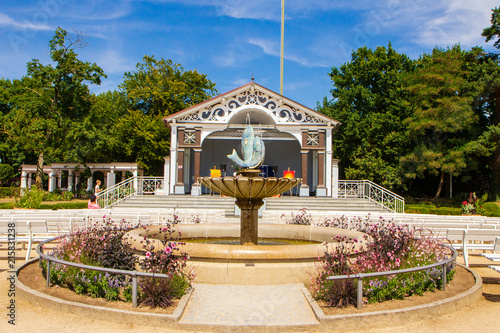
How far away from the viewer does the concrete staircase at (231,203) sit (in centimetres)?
2236

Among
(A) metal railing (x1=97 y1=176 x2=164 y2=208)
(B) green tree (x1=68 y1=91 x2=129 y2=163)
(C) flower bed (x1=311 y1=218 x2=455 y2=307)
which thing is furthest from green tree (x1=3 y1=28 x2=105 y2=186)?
(C) flower bed (x1=311 y1=218 x2=455 y2=307)

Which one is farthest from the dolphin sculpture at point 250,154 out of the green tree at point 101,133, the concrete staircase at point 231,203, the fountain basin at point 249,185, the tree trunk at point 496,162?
the green tree at point 101,133

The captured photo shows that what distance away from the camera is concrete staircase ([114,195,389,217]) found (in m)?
22.4

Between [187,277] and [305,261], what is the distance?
197 cm

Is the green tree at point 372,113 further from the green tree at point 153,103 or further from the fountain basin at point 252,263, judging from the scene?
the fountain basin at point 252,263

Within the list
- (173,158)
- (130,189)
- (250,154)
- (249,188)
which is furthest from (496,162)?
(249,188)

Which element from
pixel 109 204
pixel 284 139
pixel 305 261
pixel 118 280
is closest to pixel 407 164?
pixel 284 139

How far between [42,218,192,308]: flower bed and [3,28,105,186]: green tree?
29.5m

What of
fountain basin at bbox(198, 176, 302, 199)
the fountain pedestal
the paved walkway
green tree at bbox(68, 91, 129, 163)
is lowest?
the paved walkway

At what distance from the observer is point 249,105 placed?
2625cm

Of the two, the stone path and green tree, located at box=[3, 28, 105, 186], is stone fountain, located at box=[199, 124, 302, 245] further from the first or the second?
green tree, located at box=[3, 28, 105, 186]

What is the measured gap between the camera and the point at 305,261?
660cm

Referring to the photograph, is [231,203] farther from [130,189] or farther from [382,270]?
[382,270]

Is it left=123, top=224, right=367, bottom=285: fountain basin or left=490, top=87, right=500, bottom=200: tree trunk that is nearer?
left=123, top=224, right=367, bottom=285: fountain basin
